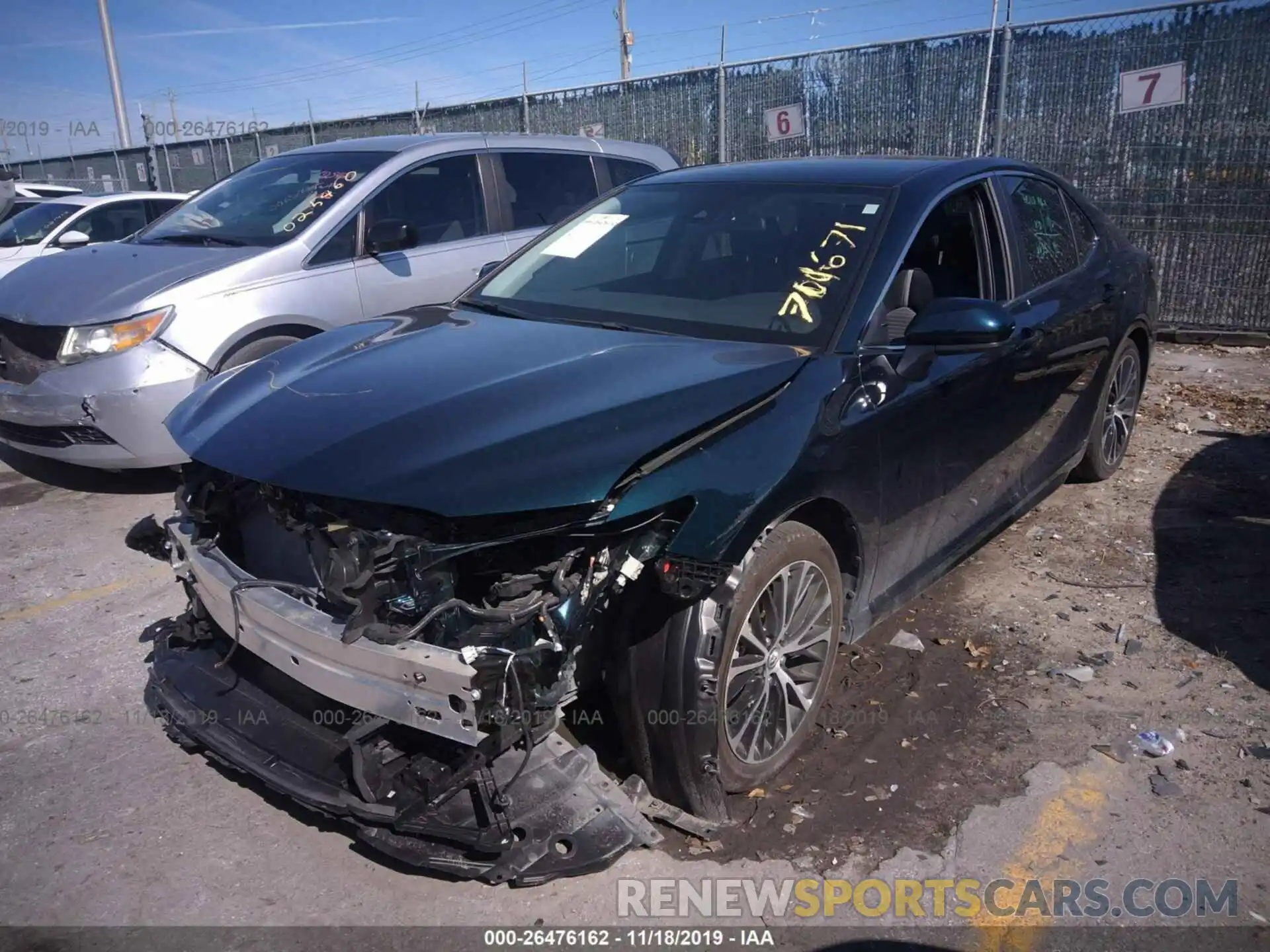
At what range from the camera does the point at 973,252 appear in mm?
3795

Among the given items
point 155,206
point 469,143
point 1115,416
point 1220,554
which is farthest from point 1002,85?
point 155,206

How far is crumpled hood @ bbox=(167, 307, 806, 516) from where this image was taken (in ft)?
7.57

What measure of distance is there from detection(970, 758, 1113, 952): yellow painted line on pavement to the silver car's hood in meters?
4.79

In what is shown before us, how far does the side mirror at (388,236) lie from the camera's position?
18.3 feet

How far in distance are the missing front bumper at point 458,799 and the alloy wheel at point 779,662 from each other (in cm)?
47

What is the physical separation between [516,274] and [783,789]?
2.33 metres

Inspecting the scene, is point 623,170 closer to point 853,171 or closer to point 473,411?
point 853,171

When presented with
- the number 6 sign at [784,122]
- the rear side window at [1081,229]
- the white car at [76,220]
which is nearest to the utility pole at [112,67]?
the white car at [76,220]

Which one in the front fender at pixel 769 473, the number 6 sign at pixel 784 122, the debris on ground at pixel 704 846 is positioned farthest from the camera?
the number 6 sign at pixel 784 122

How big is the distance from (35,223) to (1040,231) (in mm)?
11425

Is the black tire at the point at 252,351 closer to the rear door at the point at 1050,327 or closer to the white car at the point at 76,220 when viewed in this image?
the rear door at the point at 1050,327

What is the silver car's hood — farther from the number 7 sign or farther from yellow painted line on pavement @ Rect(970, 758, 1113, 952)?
the number 7 sign

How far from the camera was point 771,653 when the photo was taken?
2803mm

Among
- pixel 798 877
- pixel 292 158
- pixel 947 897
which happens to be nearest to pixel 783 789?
pixel 798 877
